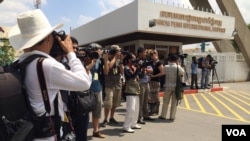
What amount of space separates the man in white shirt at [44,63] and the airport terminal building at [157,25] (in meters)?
11.5

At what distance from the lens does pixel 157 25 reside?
14367mm

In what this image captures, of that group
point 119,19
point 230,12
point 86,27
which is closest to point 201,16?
point 119,19

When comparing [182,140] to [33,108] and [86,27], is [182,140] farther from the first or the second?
[86,27]

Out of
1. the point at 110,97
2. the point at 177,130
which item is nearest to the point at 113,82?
the point at 110,97

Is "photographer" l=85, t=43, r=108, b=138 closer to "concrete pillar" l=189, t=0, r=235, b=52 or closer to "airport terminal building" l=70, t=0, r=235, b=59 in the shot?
"airport terminal building" l=70, t=0, r=235, b=59

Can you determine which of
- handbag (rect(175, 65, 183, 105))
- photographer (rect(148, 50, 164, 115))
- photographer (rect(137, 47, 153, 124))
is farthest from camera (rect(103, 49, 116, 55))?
handbag (rect(175, 65, 183, 105))

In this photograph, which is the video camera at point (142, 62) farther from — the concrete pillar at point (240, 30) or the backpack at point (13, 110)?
the concrete pillar at point (240, 30)

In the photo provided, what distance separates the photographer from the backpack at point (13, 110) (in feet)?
5.83

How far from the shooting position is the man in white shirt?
76.5 inches

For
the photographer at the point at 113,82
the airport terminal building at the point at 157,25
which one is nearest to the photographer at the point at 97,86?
the photographer at the point at 113,82

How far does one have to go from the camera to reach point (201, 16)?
1622cm

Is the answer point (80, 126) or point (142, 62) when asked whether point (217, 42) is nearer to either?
point (142, 62)

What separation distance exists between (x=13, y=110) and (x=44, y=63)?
0.34 meters

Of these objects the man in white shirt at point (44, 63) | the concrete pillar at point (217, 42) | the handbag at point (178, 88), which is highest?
the concrete pillar at point (217, 42)
